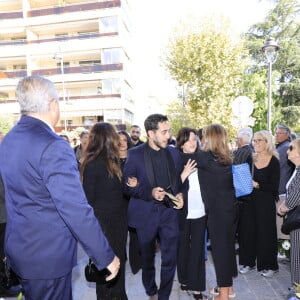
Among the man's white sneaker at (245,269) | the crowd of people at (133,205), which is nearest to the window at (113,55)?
the crowd of people at (133,205)

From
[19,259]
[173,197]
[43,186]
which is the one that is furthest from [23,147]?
[173,197]

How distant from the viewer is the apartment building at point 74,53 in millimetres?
32531

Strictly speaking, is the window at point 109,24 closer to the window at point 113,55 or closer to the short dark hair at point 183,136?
the window at point 113,55

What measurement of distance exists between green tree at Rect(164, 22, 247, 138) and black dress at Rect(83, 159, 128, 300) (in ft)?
55.0

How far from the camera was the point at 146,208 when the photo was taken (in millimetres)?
3703

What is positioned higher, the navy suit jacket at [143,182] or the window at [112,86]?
the window at [112,86]

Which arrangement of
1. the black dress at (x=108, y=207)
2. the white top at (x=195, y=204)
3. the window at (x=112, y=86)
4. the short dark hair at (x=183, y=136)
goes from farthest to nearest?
the window at (x=112, y=86)
the short dark hair at (x=183, y=136)
the white top at (x=195, y=204)
the black dress at (x=108, y=207)

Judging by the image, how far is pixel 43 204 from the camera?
2.11 meters

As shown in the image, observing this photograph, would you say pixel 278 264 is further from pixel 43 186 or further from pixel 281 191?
pixel 43 186

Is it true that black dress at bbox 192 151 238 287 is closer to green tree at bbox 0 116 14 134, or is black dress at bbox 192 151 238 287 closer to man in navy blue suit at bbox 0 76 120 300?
man in navy blue suit at bbox 0 76 120 300

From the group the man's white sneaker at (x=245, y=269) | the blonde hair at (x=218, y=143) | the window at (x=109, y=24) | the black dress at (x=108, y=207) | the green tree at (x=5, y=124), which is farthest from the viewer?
the window at (x=109, y=24)

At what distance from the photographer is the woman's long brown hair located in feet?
11.4

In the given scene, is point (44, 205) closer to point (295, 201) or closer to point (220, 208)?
point (220, 208)

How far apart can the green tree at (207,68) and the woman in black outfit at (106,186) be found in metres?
16.8
